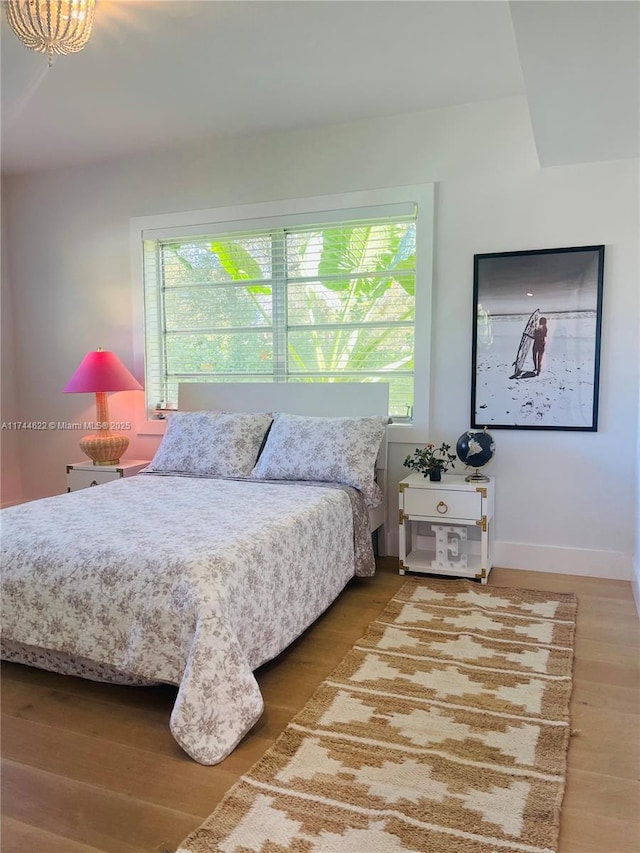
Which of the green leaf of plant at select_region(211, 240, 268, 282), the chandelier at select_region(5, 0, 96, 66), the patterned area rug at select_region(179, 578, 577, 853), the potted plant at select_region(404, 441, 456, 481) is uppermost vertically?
the chandelier at select_region(5, 0, 96, 66)

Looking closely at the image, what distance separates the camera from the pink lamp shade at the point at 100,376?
396 cm

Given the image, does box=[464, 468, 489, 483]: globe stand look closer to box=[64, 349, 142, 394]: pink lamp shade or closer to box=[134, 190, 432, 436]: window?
box=[134, 190, 432, 436]: window

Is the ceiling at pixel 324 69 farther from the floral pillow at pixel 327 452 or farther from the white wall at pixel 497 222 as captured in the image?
the floral pillow at pixel 327 452

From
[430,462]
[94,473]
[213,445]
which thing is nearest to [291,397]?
[213,445]

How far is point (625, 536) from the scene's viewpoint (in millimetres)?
3305

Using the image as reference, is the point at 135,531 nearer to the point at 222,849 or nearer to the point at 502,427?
the point at 222,849

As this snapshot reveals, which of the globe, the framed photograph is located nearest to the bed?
the globe

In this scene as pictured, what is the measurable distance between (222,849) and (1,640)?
136 centimetres

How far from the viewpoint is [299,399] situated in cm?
386

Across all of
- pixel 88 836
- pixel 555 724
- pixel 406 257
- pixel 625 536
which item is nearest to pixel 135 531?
pixel 88 836

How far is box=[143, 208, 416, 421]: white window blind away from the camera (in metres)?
3.76

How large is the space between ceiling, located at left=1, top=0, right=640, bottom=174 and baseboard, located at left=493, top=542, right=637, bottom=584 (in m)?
2.14

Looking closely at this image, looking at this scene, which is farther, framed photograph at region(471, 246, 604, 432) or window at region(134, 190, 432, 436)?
window at region(134, 190, 432, 436)

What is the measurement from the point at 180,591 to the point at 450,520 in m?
1.82
